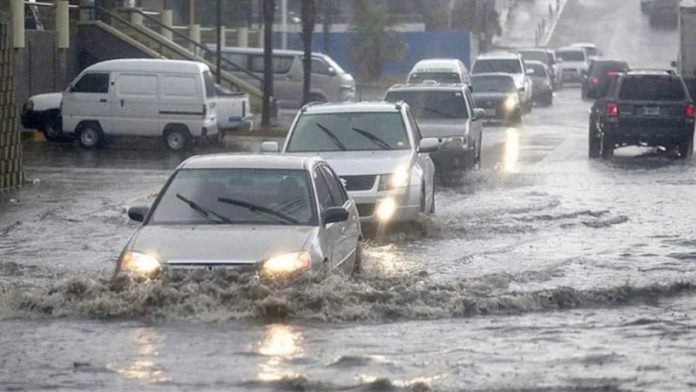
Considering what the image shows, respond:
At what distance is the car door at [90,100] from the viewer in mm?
34125

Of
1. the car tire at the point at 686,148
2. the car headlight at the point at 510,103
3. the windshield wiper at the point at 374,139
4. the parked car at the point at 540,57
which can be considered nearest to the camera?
the windshield wiper at the point at 374,139

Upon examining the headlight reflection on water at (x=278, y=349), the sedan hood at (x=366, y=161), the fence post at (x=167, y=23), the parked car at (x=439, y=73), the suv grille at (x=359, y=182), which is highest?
the fence post at (x=167, y=23)

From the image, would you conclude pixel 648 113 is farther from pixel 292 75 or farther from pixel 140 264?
pixel 140 264

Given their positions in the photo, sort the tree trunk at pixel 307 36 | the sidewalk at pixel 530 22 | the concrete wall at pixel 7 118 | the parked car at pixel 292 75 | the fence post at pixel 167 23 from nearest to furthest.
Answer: the concrete wall at pixel 7 118 → the tree trunk at pixel 307 36 → the parked car at pixel 292 75 → the fence post at pixel 167 23 → the sidewalk at pixel 530 22

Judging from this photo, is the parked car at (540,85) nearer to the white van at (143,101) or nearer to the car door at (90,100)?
the white van at (143,101)

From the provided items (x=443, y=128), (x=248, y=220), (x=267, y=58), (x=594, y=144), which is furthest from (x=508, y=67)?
(x=248, y=220)

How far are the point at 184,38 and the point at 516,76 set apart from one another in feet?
35.3

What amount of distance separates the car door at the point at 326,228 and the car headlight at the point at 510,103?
102ft

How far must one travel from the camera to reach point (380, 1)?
76.8 m

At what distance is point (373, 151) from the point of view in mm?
20281

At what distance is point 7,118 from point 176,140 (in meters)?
9.45

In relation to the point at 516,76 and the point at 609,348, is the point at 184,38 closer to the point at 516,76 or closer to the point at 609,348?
the point at 516,76

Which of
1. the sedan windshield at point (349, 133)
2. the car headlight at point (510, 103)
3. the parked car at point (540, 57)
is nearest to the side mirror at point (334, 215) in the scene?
the sedan windshield at point (349, 133)

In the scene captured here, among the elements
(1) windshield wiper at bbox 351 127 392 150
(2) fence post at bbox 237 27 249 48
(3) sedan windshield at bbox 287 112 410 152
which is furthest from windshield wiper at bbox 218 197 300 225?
(2) fence post at bbox 237 27 249 48
